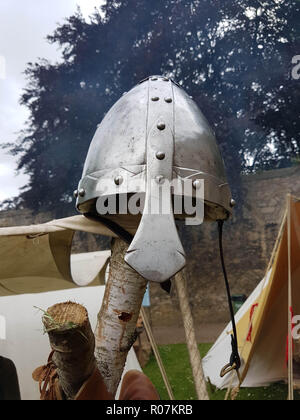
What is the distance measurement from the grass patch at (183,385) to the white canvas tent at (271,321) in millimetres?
70

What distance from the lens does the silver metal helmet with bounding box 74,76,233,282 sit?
87 centimetres

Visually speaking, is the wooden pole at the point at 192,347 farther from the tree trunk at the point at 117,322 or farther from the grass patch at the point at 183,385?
the grass patch at the point at 183,385

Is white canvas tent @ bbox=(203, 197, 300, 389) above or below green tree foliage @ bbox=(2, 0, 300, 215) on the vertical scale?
below

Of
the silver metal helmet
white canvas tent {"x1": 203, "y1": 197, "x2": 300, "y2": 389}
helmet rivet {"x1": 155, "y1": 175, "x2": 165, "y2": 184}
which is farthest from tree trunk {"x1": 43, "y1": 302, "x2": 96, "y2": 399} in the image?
white canvas tent {"x1": 203, "y1": 197, "x2": 300, "y2": 389}

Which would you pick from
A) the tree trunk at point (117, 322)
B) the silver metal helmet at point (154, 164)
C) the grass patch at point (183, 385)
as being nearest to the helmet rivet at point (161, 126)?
the silver metal helmet at point (154, 164)

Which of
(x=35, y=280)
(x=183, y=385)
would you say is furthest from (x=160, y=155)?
(x=183, y=385)

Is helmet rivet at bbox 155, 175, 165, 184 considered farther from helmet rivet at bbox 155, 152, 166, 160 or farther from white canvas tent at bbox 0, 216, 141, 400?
white canvas tent at bbox 0, 216, 141, 400

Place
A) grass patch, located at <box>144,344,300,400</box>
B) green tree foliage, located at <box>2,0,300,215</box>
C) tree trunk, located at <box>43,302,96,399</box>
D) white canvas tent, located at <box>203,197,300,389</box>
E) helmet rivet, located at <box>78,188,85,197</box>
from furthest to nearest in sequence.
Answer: green tree foliage, located at <box>2,0,300,215</box>
grass patch, located at <box>144,344,300,400</box>
white canvas tent, located at <box>203,197,300,389</box>
helmet rivet, located at <box>78,188,85,197</box>
tree trunk, located at <box>43,302,96,399</box>

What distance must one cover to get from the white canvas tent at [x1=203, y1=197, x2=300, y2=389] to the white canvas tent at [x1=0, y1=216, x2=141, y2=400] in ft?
3.09

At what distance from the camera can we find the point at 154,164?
97 cm

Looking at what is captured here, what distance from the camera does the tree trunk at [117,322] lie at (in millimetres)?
1047
